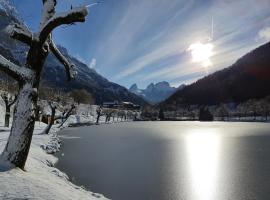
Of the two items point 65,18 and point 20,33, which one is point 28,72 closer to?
point 20,33

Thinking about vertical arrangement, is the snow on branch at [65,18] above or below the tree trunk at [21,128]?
above

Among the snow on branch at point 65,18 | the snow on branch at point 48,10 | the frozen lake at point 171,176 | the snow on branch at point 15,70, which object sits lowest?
the frozen lake at point 171,176

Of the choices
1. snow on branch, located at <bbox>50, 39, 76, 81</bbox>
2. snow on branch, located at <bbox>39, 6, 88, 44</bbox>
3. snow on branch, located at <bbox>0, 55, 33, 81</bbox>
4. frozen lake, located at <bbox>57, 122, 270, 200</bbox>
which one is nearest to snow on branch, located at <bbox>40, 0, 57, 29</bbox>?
snow on branch, located at <bbox>39, 6, 88, 44</bbox>

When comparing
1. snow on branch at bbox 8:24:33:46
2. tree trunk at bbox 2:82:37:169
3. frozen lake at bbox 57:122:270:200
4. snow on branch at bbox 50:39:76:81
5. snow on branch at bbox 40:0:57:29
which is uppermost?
snow on branch at bbox 40:0:57:29

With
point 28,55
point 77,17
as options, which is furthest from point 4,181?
point 77,17

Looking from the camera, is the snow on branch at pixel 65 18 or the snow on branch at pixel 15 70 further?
the snow on branch at pixel 15 70

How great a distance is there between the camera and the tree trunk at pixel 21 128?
1686 centimetres

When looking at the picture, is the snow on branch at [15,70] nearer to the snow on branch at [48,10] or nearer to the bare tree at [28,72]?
the bare tree at [28,72]

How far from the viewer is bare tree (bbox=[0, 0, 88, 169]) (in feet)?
55.5

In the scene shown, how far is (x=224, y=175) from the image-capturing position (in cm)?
3041

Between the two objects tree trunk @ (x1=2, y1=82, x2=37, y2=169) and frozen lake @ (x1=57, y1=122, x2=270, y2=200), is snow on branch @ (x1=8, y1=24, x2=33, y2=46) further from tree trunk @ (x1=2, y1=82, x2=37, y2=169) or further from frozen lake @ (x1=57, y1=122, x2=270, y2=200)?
frozen lake @ (x1=57, y1=122, x2=270, y2=200)

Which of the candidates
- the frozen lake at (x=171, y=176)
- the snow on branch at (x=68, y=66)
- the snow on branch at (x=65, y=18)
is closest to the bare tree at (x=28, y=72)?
the snow on branch at (x=65, y=18)

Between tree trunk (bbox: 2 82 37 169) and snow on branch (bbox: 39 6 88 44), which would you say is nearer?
snow on branch (bbox: 39 6 88 44)

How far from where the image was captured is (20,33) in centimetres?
1720
